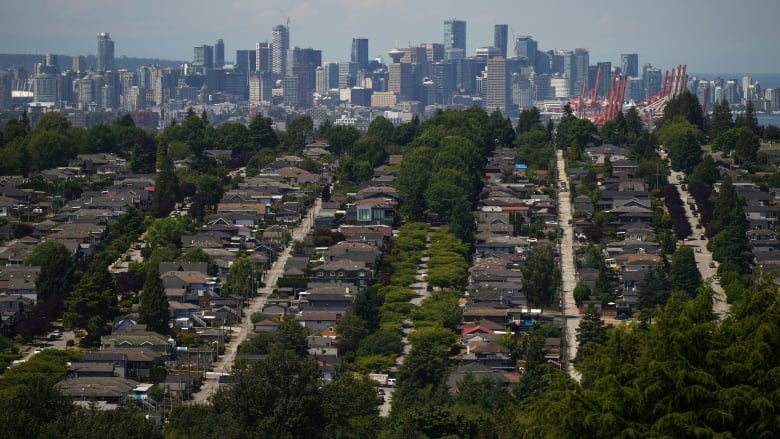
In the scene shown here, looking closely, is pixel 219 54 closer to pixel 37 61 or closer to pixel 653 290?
pixel 37 61

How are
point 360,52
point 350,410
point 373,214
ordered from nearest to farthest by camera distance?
point 350,410 < point 373,214 < point 360,52

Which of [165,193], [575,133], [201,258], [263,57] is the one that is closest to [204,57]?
[263,57]

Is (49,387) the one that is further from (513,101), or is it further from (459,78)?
(459,78)

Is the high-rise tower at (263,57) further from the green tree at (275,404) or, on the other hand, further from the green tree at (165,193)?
the green tree at (275,404)

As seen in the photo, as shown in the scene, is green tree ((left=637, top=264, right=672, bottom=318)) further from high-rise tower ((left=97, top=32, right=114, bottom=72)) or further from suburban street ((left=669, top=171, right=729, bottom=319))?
high-rise tower ((left=97, top=32, right=114, bottom=72))

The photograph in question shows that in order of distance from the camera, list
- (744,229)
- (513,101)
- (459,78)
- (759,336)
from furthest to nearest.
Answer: (459,78)
(513,101)
(744,229)
(759,336)

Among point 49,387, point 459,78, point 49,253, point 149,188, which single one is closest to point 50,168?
point 149,188
